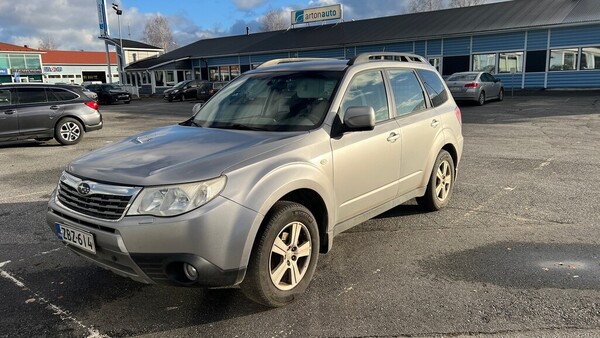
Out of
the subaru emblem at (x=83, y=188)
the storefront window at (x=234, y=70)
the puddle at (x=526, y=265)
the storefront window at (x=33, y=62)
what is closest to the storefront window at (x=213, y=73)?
the storefront window at (x=234, y=70)

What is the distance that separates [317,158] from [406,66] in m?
2.10

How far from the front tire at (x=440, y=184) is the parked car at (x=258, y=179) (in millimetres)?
329

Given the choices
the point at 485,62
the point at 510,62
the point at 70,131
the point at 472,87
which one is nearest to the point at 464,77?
the point at 472,87

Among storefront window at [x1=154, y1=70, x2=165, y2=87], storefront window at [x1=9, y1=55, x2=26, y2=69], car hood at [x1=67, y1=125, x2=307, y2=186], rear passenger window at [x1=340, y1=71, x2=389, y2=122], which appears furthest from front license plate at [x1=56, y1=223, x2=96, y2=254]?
storefront window at [x1=9, y1=55, x2=26, y2=69]

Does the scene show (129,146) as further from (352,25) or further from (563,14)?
(352,25)

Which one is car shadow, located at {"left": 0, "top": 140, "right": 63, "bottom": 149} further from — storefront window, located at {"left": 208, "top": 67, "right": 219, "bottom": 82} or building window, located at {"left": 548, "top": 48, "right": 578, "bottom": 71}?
storefront window, located at {"left": 208, "top": 67, "right": 219, "bottom": 82}

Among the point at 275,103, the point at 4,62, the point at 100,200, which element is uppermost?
the point at 4,62

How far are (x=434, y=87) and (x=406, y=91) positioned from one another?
0.85 meters

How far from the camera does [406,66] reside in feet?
16.7

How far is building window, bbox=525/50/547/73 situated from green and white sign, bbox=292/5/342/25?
17.3 metres

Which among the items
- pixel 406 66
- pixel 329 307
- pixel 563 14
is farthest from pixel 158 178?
pixel 563 14

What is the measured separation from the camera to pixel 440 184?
560cm

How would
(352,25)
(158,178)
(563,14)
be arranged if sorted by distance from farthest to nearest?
(352,25) < (563,14) < (158,178)

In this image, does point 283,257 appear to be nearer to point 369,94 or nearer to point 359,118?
point 359,118
